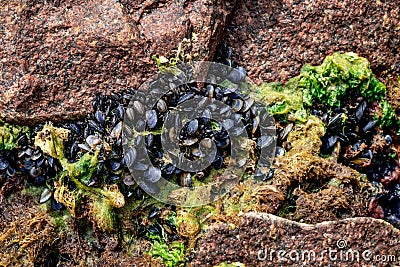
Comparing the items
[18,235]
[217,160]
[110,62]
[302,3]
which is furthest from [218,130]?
[18,235]

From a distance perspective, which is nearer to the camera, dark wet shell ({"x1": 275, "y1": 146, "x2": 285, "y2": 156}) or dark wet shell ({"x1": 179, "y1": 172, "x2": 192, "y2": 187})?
dark wet shell ({"x1": 179, "y1": 172, "x2": 192, "y2": 187})

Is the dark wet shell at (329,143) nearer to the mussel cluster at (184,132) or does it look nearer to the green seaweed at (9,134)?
the mussel cluster at (184,132)

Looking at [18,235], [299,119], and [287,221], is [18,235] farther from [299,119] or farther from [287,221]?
[299,119]

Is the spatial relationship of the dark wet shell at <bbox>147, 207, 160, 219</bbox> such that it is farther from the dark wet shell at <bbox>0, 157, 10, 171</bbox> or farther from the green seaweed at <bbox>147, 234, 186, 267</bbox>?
the dark wet shell at <bbox>0, 157, 10, 171</bbox>

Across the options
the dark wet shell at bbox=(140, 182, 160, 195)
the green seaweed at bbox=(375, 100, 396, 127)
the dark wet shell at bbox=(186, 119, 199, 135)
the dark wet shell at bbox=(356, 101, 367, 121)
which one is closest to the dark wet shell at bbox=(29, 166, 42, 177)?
the dark wet shell at bbox=(140, 182, 160, 195)

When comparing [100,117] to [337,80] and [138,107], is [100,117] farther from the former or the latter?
[337,80]

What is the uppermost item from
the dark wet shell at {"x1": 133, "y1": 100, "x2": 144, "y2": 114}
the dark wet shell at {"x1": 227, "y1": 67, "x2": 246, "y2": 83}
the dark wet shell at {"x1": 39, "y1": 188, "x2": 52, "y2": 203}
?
the dark wet shell at {"x1": 227, "y1": 67, "x2": 246, "y2": 83}

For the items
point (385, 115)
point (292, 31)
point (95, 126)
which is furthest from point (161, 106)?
point (385, 115)

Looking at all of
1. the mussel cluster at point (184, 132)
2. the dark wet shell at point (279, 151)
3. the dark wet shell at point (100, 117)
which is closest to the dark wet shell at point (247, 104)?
the mussel cluster at point (184, 132)
